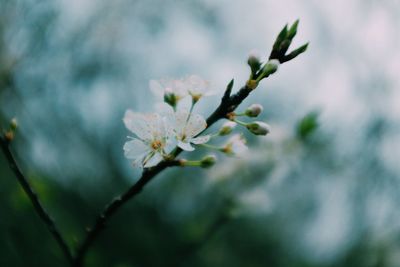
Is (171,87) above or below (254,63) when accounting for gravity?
below

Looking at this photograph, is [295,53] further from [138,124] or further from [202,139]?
[138,124]

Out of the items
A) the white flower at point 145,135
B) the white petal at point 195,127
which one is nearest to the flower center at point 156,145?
the white flower at point 145,135

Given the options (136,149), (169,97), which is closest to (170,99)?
(169,97)

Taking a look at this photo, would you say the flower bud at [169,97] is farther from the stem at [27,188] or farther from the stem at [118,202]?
the stem at [27,188]

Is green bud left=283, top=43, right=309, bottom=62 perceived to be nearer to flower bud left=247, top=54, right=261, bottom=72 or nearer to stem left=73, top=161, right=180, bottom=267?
flower bud left=247, top=54, right=261, bottom=72

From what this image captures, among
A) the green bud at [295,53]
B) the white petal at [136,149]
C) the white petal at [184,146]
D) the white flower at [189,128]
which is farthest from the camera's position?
the white petal at [136,149]

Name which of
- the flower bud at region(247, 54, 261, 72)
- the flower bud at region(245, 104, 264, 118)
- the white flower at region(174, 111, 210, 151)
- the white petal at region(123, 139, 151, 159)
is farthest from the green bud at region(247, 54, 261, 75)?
the white petal at region(123, 139, 151, 159)
